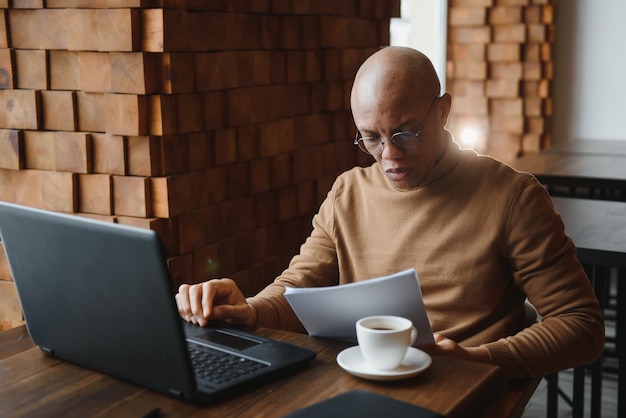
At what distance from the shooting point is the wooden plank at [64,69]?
2.09 m

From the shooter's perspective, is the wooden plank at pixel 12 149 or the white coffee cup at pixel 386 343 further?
the wooden plank at pixel 12 149

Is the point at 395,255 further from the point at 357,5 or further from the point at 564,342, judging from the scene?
the point at 357,5

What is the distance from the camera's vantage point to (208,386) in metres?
1.27

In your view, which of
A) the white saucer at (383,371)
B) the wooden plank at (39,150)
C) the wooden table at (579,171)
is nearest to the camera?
the white saucer at (383,371)

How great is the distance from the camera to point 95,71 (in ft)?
6.79

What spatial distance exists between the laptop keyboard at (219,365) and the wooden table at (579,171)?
267 centimetres

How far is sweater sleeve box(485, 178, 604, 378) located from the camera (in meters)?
1.61

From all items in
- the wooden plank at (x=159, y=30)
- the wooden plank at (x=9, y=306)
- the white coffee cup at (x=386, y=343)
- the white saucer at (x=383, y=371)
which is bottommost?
the wooden plank at (x=9, y=306)

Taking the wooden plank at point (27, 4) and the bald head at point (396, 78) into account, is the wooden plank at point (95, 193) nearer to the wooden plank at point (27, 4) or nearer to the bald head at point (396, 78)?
the wooden plank at point (27, 4)

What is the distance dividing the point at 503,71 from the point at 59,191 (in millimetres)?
3971

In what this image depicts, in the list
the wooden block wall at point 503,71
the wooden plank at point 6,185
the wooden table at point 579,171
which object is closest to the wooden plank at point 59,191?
the wooden plank at point 6,185

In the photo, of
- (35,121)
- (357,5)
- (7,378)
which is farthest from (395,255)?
(357,5)

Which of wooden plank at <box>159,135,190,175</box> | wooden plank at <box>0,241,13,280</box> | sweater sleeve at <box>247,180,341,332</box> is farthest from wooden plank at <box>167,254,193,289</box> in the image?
wooden plank at <box>0,241,13,280</box>

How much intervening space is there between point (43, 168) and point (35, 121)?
13 centimetres
